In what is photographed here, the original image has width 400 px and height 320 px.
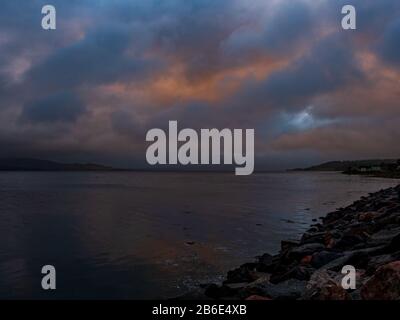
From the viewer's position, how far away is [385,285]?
610 cm

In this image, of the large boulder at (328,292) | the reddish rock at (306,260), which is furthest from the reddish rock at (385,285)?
the reddish rock at (306,260)

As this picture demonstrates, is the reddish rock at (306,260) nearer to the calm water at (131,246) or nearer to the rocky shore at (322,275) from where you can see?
the rocky shore at (322,275)

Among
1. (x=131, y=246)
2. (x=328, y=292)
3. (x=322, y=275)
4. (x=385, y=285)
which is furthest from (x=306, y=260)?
(x=131, y=246)

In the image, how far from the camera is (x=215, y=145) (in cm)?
830

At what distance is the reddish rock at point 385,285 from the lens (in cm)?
598

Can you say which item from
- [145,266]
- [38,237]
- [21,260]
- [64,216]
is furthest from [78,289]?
[64,216]

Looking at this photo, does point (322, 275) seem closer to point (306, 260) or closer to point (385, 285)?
point (306, 260)

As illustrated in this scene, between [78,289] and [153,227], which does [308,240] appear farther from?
[153,227]

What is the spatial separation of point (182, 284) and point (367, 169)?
Result: 593 ft

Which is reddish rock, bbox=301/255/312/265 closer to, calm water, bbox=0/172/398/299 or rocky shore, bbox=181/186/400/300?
rocky shore, bbox=181/186/400/300

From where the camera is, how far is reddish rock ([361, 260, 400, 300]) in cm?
598

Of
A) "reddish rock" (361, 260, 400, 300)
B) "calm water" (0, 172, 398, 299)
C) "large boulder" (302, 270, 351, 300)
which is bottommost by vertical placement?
"calm water" (0, 172, 398, 299)

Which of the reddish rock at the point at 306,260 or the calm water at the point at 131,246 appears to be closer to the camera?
the reddish rock at the point at 306,260

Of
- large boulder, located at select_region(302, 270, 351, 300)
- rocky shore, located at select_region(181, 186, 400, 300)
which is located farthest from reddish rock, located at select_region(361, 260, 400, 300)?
large boulder, located at select_region(302, 270, 351, 300)
